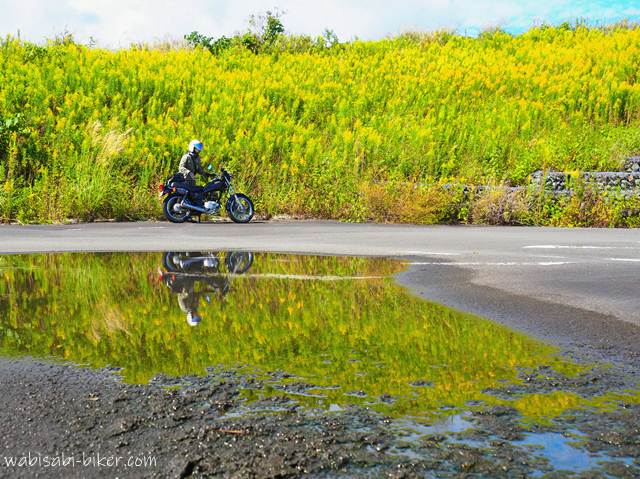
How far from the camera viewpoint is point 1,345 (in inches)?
185

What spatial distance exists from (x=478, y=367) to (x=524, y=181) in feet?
52.3

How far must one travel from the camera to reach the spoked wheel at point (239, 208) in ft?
55.3

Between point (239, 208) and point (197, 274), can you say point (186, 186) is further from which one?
point (197, 274)

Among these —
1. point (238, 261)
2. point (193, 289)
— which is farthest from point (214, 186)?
point (193, 289)

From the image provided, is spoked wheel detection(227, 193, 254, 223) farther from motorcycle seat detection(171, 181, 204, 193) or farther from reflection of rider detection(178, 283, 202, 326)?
reflection of rider detection(178, 283, 202, 326)

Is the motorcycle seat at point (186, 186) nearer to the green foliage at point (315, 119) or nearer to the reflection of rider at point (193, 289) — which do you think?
the green foliage at point (315, 119)

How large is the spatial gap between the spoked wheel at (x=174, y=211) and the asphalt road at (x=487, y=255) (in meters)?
0.69

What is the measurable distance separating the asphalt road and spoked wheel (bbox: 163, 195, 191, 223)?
691mm

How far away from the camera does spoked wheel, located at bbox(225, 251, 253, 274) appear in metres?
8.37

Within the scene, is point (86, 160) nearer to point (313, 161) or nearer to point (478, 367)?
point (313, 161)

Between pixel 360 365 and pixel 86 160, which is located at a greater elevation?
pixel 86 160

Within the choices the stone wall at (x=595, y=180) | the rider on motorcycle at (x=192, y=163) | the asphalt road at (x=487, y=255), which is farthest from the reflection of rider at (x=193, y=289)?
the stone wall at (x=595, y=180)

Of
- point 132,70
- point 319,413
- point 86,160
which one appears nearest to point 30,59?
point 132,70

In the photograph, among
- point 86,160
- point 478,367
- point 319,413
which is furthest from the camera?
point 86,160
